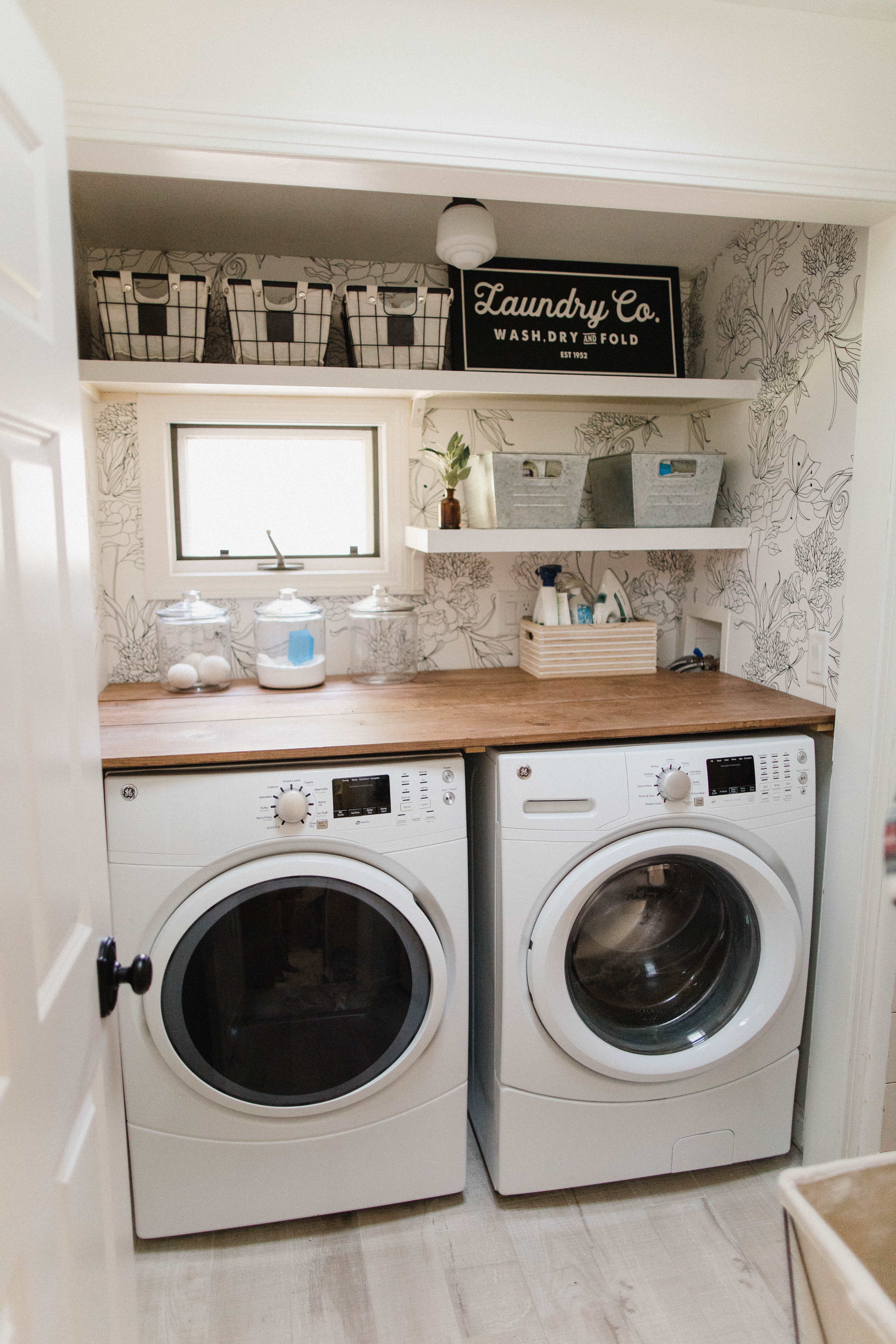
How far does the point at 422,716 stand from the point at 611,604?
77 centimetres

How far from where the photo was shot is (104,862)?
42.5 inches

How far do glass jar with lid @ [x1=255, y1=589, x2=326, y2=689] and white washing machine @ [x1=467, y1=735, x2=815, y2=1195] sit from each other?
0.58 m

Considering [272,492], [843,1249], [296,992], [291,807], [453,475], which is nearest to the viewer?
[843,1249]

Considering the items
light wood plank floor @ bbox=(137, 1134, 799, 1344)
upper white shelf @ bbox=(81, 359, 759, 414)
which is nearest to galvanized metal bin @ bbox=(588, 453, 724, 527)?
upper white shelf @ bbox=(81, 359, 759, 414)

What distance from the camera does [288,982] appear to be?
1681mm

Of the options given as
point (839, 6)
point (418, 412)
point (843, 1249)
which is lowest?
point (843, 1249)

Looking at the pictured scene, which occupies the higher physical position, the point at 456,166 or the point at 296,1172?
the point at 456,166

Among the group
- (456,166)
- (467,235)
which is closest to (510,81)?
(456,166)

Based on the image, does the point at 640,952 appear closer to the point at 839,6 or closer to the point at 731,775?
the point at 731,775

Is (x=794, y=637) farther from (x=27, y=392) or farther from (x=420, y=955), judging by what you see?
(x=27, y=392)

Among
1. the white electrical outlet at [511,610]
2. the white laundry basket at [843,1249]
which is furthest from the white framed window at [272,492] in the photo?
the white laundry basket at [843,1249]

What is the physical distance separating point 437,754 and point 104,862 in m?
0.77

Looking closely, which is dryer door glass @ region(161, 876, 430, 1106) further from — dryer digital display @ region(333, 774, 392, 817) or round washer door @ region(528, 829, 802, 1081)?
round washer door @ region(528, 829, 802, 1081)

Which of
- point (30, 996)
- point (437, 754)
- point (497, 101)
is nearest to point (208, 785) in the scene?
point (437, 754)
